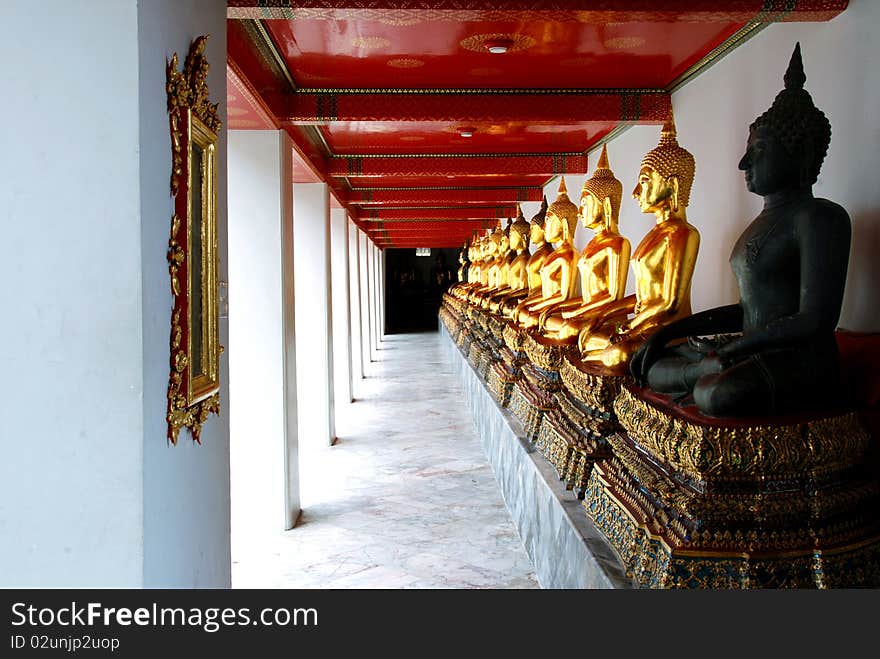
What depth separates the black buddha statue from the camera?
2.33 meters

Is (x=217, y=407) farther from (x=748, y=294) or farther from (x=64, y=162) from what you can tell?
(x=748, y=294)

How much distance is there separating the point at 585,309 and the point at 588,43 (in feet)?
5.16

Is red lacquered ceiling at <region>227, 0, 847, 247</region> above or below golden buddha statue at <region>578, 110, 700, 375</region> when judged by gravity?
above

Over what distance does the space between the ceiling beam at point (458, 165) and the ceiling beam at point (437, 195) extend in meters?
1.98

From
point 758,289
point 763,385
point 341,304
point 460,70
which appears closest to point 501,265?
point 341,304

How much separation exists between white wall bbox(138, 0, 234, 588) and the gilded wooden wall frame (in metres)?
0.03

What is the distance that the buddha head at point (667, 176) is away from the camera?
3.56m

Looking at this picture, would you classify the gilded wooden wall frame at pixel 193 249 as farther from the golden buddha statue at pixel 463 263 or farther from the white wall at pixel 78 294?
the golden buddha statue at pixel 463 263

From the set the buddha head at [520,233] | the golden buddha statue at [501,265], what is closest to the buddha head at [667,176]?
the buddha head at [520,233]

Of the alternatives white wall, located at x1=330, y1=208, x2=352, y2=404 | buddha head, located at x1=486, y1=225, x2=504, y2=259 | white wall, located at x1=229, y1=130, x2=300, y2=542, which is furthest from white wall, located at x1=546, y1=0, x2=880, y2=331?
white wall, located at x1=330, y1=208, x2=352, y2=404

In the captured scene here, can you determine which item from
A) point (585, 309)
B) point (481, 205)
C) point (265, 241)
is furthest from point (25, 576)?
point (481, 205)

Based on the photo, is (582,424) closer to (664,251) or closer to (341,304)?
(664,251)

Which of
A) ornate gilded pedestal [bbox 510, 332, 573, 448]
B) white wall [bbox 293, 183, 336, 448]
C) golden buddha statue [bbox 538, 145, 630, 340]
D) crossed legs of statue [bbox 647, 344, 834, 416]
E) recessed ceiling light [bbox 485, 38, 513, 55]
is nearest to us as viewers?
crossed legs of statue [bbox 647, 344, 834, 416]

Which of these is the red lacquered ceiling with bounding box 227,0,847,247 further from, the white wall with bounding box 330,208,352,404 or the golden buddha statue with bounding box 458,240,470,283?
the golden buddha statue with bounding box 458,240,470,283
